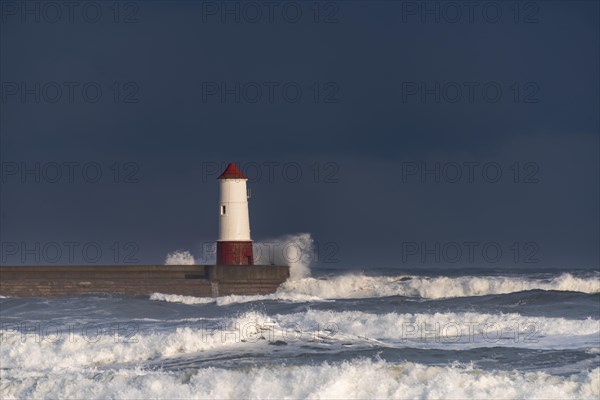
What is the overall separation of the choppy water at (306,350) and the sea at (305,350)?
21 millimetres

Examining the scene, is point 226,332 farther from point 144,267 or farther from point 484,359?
point 144,267

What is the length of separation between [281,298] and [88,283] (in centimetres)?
437

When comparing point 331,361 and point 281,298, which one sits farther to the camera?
point 281,298

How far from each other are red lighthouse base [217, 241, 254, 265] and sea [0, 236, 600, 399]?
3177mm

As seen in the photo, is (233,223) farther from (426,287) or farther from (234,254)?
(426,287)

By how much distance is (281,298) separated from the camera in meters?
27.6

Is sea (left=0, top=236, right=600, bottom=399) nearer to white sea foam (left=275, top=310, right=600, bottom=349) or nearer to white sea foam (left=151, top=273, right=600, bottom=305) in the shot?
white sea foam (left=275, top=310, right=600, bottom=349)

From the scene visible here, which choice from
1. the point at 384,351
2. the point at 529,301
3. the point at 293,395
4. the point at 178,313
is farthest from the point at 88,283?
the point at 293,395

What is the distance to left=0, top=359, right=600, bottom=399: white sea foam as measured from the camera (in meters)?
13.9

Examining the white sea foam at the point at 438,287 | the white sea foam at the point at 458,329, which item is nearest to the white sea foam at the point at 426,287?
the white sea foam at the point at 438,287

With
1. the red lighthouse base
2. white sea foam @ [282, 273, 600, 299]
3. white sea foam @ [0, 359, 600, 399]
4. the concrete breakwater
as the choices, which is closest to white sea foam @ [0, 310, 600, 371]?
white sea foam @ [0, 359, 600, 399]

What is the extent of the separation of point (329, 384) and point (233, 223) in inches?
606

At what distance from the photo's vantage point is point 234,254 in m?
29.0

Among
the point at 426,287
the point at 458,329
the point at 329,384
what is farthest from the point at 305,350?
the point at 426,287
